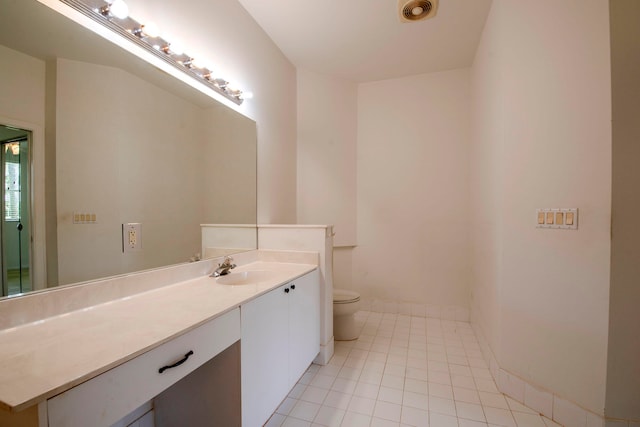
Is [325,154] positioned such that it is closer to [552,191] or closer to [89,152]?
[552,191]

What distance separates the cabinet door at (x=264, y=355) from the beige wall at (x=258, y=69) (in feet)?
3.34

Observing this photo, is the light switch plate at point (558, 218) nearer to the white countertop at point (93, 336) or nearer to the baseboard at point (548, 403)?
the baseboard at point (548, 403)

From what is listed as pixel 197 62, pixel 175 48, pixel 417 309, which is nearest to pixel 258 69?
pixel 197 62

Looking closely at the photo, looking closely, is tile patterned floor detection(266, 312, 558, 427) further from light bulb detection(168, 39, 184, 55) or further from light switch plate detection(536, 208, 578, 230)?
light bulb detection(168, 39, 184, 55)

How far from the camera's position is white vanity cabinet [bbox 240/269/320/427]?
122 centimetres

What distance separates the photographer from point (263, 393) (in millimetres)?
1323

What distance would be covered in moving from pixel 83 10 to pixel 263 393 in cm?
181

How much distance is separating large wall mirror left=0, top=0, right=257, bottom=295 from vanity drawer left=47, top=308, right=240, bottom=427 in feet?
1.81

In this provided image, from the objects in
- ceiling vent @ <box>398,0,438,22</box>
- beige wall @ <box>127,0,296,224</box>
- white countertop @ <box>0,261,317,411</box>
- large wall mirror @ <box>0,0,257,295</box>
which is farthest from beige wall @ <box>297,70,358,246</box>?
white countertop @ <box>0,261,317,411</box>

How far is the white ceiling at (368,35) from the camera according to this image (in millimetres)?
2082

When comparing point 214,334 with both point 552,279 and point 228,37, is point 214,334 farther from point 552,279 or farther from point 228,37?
point 228,37

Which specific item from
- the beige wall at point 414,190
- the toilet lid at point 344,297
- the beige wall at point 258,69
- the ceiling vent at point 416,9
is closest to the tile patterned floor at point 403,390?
the toilet lid at point 344,297

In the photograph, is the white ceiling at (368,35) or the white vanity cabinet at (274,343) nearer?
the white vanity cabinet at (274,343)

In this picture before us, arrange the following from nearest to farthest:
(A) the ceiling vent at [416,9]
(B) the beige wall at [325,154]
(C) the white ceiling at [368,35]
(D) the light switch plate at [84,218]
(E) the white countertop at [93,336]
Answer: (E) the white countertop at [93,336], (D) the light switch plate at [84,218], (A) the ceiling vent at [416,9], (C) the white ceiling at [368,35], (B) the beige wall at [325,154]
